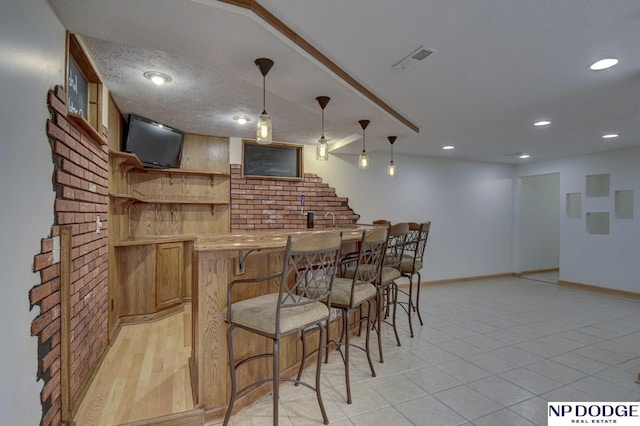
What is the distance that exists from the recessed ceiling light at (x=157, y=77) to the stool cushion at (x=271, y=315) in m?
1.94

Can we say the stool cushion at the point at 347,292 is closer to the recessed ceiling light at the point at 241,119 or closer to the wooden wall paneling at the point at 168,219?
the recessed ceiling light at the point at 241,119

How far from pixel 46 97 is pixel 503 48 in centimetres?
263

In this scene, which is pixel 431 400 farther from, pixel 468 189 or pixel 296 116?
pixel 468 189

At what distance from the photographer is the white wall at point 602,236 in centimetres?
506

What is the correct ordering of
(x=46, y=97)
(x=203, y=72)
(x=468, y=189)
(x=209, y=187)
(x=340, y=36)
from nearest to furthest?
(x=46, y=97) < (x=340, y=36) < (x=203, y=72) < (x=209, y=187) < (x=468, y=189)

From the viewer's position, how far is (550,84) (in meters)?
2.57

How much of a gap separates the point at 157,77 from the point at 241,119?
3.93ft

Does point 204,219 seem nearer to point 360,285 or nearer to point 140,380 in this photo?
point 140,380

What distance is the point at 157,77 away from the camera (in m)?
2.55

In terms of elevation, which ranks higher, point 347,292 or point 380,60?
point 380,60

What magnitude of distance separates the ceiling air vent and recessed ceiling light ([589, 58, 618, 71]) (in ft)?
4.01

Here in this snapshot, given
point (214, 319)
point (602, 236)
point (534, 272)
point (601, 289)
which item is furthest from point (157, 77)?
point (534, 272)

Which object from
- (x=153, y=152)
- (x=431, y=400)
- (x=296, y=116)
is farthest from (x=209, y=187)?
(x=431, y=400)

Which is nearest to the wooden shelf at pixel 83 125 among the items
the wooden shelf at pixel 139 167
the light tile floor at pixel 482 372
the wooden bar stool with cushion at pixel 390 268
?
the wooden shelf at pixel 139 167
